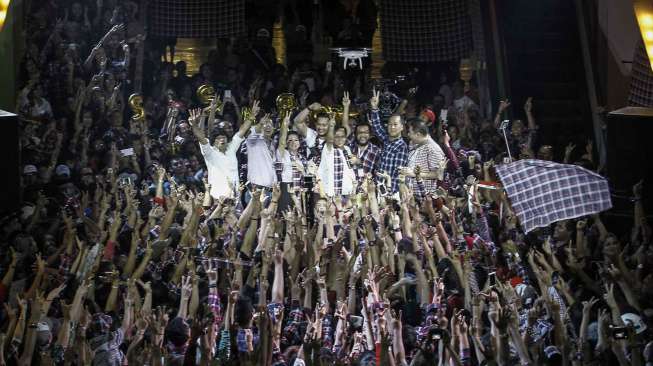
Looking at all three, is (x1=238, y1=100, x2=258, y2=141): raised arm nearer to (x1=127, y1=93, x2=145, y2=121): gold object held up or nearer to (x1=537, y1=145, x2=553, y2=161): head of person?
(x1=127, y1=93, x2=145, y2=121): gold object held up

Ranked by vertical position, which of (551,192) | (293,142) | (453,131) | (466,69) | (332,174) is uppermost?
(466,69)

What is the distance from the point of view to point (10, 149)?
48.4ft

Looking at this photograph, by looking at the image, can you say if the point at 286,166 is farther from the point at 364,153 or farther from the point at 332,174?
the point at 364,153

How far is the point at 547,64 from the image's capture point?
19.5 metres

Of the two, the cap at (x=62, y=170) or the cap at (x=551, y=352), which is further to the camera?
the cap at (x=62, y=170)

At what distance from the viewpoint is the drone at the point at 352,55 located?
19.3 meters

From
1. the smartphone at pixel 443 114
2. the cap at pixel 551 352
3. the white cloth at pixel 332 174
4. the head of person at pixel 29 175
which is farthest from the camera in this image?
the smartphone at pixel 443 114

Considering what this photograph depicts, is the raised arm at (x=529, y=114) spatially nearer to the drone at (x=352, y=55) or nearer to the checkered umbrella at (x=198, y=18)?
the drone at (x=352, y=55)

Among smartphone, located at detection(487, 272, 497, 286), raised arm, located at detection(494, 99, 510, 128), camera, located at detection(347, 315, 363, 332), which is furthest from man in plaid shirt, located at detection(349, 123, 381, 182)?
camera, located at detection(347, 315, 363, 332)

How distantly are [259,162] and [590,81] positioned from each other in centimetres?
557

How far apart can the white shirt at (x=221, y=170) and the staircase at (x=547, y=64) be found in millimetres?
4528

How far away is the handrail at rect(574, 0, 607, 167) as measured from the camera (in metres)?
18.0

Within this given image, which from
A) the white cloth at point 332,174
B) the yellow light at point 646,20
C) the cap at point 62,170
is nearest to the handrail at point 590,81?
the white cloth at point 332,174

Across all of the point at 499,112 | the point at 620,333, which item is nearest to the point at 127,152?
the point at 499,112
